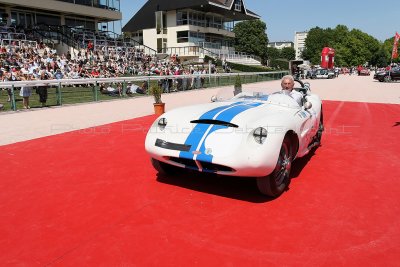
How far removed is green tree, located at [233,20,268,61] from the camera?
254 feet

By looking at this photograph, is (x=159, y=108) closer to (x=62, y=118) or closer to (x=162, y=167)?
(x=62, y=118)

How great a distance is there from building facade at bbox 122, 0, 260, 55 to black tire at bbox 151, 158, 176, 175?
41650 millimetres

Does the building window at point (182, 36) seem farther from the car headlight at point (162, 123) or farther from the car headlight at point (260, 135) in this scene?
the car headlight at point (260, 135)

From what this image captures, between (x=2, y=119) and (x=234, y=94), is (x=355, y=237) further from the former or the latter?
(x=2, y=119)

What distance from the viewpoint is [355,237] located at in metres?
3.10

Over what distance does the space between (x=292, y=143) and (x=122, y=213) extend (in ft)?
7.52

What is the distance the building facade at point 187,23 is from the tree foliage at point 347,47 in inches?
1800

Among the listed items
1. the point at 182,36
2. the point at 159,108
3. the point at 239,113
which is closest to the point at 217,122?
the point at 239,113

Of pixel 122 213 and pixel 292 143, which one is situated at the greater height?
pixel 292 143

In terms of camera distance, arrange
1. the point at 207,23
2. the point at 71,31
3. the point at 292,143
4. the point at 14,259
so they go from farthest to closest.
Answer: the point at 207,23 → the point at 71,31 → the point at 292,143 → the point at 14,259

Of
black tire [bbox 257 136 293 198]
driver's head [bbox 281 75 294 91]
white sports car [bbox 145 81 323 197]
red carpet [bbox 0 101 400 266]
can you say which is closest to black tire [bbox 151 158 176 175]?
white sports car [bbox 145 81 323 197]

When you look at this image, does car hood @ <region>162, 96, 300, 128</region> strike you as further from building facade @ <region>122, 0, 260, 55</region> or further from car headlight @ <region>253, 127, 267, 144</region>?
building facade @ <region>122, 0, 260, 55</region>

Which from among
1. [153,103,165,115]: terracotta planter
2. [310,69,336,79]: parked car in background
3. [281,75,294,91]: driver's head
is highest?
[310,69,336,79]: parked car in background

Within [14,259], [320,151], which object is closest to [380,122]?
[320,151]
